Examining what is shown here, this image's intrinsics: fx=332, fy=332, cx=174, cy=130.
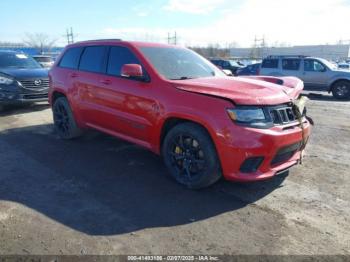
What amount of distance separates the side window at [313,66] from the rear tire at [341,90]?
0.89m

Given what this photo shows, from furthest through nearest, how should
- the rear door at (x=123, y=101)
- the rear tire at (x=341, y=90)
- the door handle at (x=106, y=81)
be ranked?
1. the rear tire at (x=341, y=90)
2. the door handle at (x=106, y=81)
3. the rear door at (x=123, y=101)

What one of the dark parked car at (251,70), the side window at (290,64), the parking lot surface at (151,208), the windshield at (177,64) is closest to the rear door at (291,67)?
the side window at (290,64)

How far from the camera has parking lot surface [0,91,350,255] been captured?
9.85 ft

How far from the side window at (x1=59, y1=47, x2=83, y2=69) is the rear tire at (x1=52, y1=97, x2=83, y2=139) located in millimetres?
656

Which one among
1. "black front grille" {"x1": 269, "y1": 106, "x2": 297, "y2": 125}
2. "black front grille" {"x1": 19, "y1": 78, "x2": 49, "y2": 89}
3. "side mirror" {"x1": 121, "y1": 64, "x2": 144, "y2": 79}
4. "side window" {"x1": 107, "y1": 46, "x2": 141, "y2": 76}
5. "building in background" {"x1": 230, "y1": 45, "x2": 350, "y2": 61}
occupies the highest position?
"building in background" {"x1": 230, "y1": 45, "x2": 350, "y2": 61}

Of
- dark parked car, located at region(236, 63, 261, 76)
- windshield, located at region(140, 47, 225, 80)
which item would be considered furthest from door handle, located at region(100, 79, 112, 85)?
dark parked car, located at region(236, 63, 261, 76)

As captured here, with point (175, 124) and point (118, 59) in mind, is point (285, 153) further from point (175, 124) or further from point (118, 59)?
point (118, 59)

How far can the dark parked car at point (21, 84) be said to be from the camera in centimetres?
902

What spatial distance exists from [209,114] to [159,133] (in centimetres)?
90

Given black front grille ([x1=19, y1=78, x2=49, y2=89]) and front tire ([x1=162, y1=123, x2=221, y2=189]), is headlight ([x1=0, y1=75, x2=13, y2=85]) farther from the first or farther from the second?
front tire ([x1=162, y1=123, x2=221, y2=189])

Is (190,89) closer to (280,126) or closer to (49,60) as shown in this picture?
(280,126)

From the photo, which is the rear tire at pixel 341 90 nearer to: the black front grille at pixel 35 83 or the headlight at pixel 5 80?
the black front grille at pixel 35 83

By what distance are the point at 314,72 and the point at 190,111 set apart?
12.2 m

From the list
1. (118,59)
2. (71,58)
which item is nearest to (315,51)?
(71,58)
